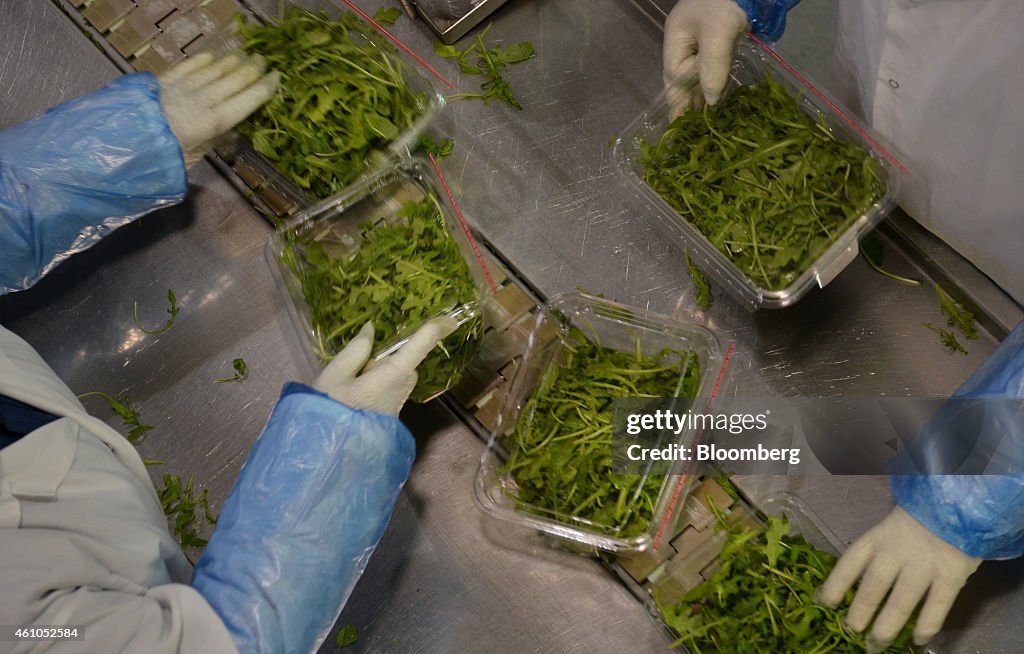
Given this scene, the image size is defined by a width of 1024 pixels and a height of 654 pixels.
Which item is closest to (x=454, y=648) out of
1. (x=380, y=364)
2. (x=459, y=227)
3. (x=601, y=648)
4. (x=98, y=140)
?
(x=601, y=648)

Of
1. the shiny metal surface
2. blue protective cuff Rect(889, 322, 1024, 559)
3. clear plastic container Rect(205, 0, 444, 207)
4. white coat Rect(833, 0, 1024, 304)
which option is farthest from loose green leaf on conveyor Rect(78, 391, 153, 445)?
white coat Rect(833, 0, 1024, 304)

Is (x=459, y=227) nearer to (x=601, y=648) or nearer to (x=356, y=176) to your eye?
(x=356, y=176)

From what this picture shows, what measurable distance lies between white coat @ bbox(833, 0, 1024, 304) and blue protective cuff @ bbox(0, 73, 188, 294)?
5.34ft

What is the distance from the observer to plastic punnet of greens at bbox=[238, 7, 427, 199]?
2.01 meters

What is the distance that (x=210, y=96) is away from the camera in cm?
208

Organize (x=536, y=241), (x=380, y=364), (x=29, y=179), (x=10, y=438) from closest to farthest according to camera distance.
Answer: (x=10, y=438), (x=380, y=364), (x=29, y=179), (x=536, y=241)

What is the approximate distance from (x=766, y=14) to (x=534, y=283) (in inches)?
32.7

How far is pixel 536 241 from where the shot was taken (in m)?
2.23

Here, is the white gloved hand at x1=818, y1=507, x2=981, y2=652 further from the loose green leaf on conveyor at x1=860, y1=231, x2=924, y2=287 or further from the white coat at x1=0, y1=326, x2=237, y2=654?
the white coat at x1=0, y1=326, x2=237, y2=654

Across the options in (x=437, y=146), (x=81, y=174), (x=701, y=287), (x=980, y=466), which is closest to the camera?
(x=980, y=466)

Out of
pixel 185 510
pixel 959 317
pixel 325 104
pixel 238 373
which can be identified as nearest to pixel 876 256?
pixel 959 317

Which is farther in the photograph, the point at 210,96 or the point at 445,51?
the point at 445,51

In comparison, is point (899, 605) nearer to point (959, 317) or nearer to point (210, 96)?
point (959, 317)

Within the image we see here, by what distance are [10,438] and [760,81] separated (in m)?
1.76
